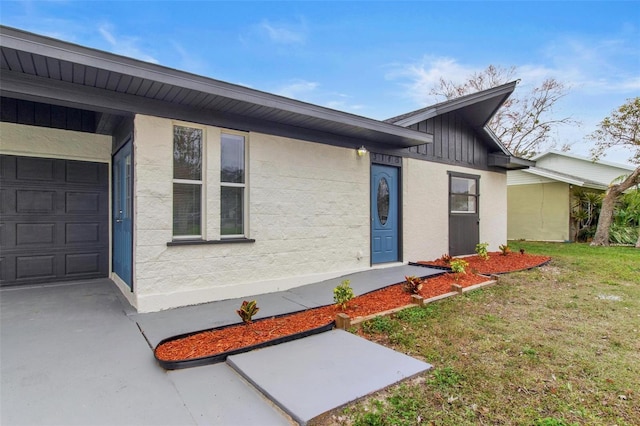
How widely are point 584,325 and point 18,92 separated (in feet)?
23.2

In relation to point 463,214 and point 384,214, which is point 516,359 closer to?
point 384,214

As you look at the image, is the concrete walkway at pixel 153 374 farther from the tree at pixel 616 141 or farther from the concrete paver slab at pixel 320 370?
the tree at pixel 616 141

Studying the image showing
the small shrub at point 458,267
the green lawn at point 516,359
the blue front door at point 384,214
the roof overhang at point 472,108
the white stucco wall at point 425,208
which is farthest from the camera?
the white stucco wall at point 425,208

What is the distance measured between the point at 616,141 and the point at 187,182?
17384 mm

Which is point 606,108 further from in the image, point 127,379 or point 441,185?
point 127,379

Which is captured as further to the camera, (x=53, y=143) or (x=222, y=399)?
(x=53, y=143)

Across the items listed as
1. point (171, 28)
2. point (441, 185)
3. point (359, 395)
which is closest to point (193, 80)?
point (359, 395)

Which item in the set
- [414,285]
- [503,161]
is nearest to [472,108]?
[503,161]

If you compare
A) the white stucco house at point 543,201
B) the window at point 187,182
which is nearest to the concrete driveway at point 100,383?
the window at point 187,182

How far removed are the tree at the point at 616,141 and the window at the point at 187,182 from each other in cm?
1494

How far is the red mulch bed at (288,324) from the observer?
3125 mm

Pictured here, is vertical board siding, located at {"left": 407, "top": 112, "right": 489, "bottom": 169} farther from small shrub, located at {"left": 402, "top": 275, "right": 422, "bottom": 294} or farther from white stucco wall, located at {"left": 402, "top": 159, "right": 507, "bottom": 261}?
small shrub, located at {"left": 402, "top": 275, "right": 422, "bottom": 294}

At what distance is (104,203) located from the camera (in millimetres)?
6008

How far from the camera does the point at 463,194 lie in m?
9.08
